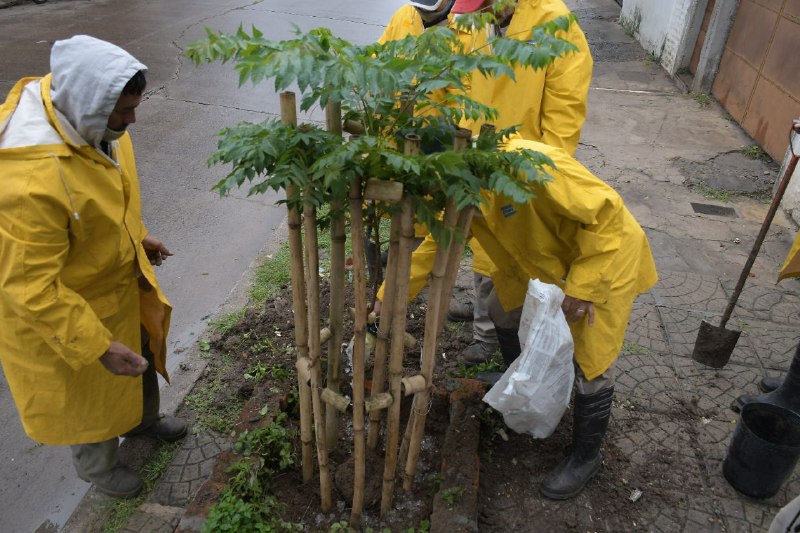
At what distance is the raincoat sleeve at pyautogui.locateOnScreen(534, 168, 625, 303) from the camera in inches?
93.7

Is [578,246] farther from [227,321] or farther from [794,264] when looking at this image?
[227,321]

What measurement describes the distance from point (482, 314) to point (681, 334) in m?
1.48

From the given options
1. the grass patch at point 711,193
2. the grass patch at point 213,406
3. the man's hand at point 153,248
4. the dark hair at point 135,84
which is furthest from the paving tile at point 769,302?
the dark hair at point 135,84

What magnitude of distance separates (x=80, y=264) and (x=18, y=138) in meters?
0.51

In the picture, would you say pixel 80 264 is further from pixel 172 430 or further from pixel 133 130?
pixel 133 130

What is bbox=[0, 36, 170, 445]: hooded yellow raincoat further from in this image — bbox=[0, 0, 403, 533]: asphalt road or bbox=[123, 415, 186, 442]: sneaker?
bbox=[0, 0, 403, 533]: asphalt road

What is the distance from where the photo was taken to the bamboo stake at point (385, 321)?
206 cm

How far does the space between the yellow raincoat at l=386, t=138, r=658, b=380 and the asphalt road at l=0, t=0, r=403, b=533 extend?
200 cm

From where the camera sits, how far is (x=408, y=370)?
3.58 meters

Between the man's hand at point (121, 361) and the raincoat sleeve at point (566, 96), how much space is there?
2.48m

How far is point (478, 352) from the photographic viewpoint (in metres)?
3.77

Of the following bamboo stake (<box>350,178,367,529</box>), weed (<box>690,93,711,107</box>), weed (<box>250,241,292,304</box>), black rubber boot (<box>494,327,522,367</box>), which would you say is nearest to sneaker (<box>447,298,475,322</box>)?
black rubber boot (<box>494,327,522,367</box>)

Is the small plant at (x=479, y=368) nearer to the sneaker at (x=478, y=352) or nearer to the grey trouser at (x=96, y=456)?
the sneaker at (x=478, y=352)

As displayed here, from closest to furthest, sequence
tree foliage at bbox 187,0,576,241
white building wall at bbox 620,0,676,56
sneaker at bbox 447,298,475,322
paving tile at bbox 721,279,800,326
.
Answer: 1. tree foliage at bbox 187,0,576,241
2. sneaker at bbox 447,298,475,322
3. paving tile at bbox 721,279,800,326
4. white building wall at bbox 620,0,676,56
